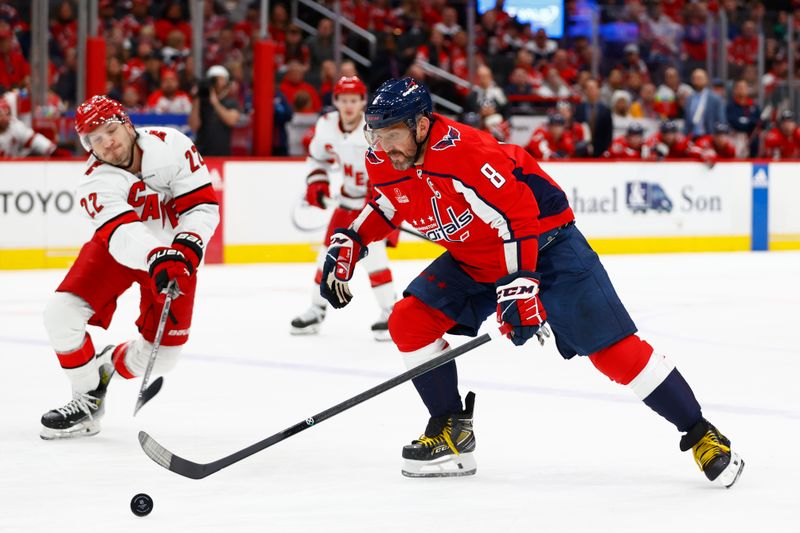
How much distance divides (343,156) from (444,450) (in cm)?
331

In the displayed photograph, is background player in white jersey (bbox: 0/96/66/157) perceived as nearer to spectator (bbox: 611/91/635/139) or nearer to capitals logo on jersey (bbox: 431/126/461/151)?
spectator (bbox: 611/91/635/139)

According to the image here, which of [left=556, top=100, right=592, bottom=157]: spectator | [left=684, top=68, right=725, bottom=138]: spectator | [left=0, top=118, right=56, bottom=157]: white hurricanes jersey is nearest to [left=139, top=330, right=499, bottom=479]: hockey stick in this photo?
[left=0, top=118, right=56, bottom=157]: white hurricanes jersey

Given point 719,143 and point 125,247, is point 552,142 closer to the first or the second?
point 719,143

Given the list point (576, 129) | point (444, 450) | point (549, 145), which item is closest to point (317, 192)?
point (444, 450)

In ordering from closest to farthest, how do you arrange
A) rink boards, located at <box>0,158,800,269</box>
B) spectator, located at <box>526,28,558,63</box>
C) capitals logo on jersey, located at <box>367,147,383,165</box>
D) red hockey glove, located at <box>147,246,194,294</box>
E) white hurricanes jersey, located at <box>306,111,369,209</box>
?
capitals logo on jersey, located at <box>367,147,383,165</box> < red hockey glove, located at <box>147,246,194,294</box> < white hurricanes jersey, located at <box>306,111,369,209</box> < rink boards, located at <box>0,158,800,269</box> < spectator, located at <box>526,28,558,63</box>

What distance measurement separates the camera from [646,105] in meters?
12.4

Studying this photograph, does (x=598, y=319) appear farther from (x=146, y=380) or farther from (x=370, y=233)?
(x=146, y=380)

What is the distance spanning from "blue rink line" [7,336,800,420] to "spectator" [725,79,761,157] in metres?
7.72

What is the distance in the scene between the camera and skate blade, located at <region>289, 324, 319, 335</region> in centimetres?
A: 631

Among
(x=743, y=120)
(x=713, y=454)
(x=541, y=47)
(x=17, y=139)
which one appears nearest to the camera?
(x=713, y=454)

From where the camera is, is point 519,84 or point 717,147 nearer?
point 717,147

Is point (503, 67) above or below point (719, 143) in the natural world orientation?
above

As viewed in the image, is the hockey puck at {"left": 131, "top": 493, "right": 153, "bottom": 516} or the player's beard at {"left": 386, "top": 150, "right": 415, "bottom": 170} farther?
the player's beard at {"left": 386, "top": 150, "right": 415, "bottom": 170}

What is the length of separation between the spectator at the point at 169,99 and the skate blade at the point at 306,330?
13.0 feet
